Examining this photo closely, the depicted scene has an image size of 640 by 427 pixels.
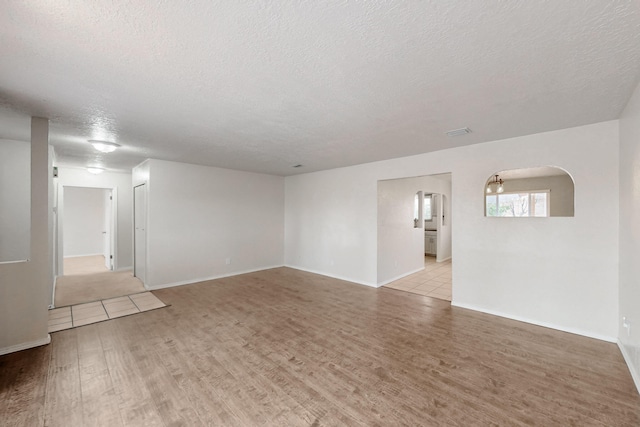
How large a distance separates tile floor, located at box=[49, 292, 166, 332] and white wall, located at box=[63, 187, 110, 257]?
18.4 ft

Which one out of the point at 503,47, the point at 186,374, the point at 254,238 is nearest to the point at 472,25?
the point at 503,47

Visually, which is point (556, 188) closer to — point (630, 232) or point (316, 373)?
point (630, 232)

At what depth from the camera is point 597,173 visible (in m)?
2.98

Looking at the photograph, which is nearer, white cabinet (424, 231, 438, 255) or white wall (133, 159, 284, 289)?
white wall (133, 159, 284, 289)

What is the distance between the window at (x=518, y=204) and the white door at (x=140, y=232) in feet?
20.1

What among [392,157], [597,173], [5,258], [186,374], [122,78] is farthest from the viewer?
[392,157]

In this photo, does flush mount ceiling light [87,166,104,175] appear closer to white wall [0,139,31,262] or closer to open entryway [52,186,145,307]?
open entryway [52,186,145,307]

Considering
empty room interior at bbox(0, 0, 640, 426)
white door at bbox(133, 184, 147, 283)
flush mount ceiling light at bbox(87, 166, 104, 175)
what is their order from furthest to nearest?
flush mount ceiling light at bbox(87, 166, 104, 175) < white door at bbox(133, 184, 147, 283) < empty room interior at bbox(0, 0, 640, 426)

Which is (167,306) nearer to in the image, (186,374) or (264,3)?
(186,374)

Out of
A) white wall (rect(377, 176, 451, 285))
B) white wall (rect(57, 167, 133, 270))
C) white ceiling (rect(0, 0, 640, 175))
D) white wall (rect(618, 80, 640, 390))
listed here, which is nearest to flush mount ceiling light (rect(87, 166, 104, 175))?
white wall (rect(57, 167, 133, 270))

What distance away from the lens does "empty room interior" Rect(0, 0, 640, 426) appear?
60.6 inches

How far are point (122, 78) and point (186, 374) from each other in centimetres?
253

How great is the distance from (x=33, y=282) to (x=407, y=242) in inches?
245

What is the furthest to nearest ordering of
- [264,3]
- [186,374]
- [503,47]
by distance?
1. [186,374]
2. [503,47]
3. [264,3]
